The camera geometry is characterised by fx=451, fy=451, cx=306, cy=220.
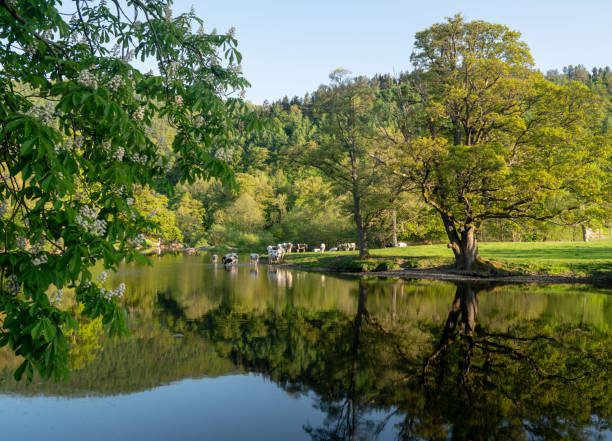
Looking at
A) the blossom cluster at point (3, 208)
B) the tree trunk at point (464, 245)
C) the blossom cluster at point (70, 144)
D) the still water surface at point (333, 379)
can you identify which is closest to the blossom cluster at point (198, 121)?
the blossom cluster at point (70, 144)

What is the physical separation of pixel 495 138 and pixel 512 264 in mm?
7332

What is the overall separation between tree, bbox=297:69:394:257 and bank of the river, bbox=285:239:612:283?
3.33m

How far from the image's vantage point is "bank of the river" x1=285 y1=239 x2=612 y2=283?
24.6m

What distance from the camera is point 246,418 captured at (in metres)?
6.25

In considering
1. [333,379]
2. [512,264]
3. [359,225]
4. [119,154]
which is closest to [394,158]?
[359,225]

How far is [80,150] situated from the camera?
14.9 ft

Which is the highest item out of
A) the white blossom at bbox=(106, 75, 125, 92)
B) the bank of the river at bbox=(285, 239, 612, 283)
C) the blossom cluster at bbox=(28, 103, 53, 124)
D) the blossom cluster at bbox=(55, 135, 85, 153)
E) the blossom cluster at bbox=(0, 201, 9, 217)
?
the white blossom at bbox=(106, 75, 125, 92)

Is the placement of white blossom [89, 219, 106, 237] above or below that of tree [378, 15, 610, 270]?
below

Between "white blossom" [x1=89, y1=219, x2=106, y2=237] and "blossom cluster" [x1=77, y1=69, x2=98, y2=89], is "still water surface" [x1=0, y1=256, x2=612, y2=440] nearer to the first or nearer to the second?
"white blossom" [x1=89, y1=219, x2=106, y2=237]

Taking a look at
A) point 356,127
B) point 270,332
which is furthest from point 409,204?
point 270,332

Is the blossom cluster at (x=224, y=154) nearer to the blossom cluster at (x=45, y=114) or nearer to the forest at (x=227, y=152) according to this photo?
the forest at (x=227, y=152)

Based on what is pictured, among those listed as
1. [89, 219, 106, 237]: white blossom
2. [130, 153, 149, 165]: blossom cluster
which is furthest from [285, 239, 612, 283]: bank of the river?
[89, 219, 106, 237]: white blossom

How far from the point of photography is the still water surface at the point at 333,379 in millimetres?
5840

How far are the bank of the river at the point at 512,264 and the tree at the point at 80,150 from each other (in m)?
22.4
